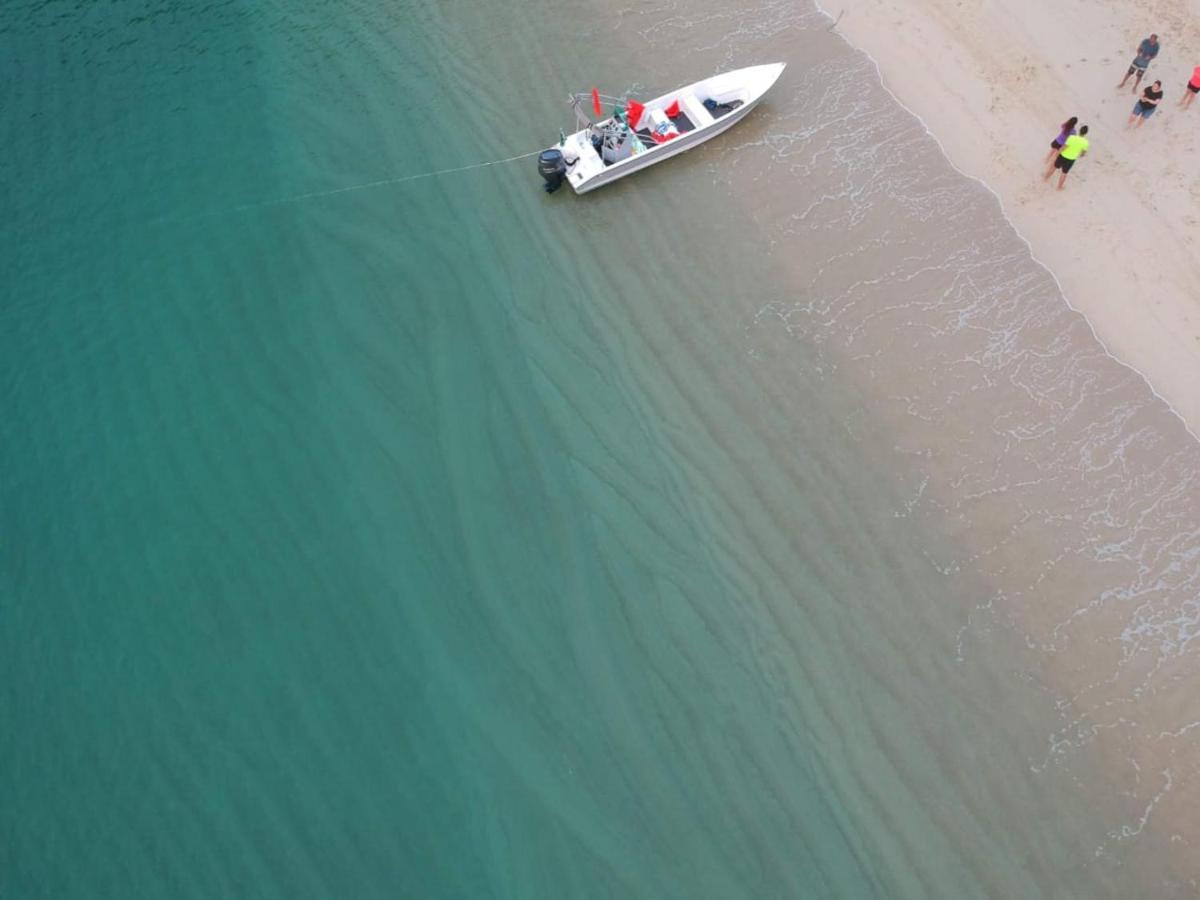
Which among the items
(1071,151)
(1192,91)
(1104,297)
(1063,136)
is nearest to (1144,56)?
(1192,91)

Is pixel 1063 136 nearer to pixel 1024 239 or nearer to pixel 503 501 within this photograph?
pixel 1024 239

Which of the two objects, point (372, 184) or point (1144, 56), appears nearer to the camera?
point (1144, 56)

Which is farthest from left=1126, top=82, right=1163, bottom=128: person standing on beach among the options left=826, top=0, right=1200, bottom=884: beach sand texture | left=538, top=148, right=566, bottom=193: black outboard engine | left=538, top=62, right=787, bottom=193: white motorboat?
left=538, top=148, right=566, bottom=193: black outboard engine

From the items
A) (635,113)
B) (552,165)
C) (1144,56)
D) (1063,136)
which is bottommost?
(1063,136)

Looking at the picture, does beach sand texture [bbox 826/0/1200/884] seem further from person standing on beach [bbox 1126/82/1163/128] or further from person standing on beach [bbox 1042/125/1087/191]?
person standing on beach [bbox 1042/125/1087/191]

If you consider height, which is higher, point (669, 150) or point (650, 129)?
point (650, 129)
